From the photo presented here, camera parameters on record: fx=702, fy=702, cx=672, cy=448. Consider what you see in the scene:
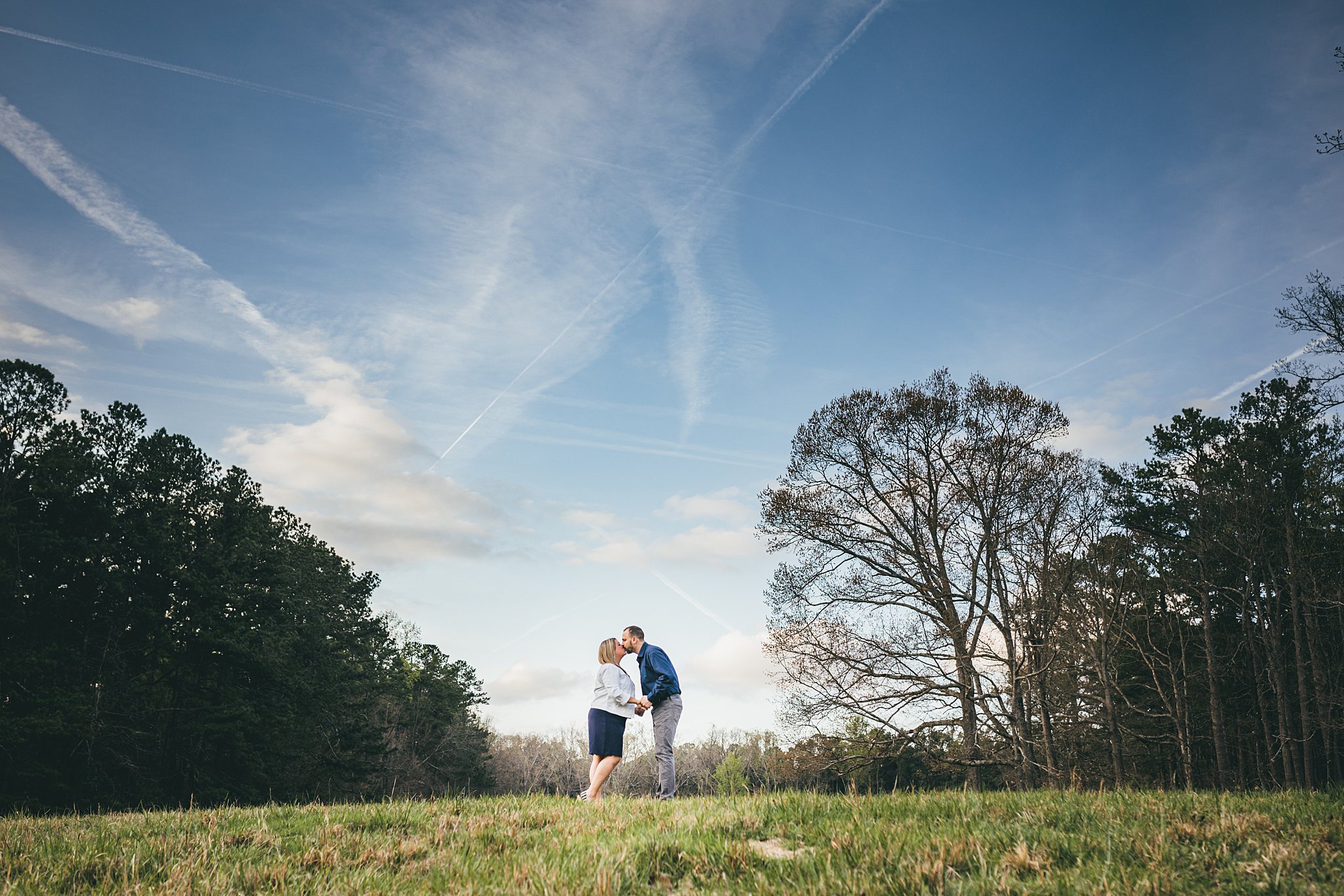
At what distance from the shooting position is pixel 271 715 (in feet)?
110

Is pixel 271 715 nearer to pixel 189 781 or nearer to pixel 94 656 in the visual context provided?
pixel 189 781

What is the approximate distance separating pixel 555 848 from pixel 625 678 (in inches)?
167

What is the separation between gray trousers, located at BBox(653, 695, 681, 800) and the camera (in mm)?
8320

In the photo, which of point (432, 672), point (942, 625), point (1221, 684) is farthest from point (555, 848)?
point (432, 672)

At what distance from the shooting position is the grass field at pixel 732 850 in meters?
3.37

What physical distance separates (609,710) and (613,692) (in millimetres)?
257

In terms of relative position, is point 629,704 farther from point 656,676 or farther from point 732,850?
point 732,850

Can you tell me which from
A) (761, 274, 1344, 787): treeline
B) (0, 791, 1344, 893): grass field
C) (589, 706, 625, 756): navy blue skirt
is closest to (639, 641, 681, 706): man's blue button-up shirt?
(589, 706, 625, 756): navy blue skirt

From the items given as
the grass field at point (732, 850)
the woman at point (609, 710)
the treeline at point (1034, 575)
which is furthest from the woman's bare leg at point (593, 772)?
the treeline at point (1034, 575)

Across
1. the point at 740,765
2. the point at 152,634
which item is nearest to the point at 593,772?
the point at 152,634

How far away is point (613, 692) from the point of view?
8297 mm

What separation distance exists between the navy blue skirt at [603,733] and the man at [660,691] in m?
0.44

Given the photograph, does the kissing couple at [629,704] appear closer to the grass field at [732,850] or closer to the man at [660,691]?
the man at [660,691]

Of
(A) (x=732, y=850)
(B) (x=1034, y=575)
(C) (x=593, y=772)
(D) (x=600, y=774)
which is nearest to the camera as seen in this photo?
(A) (x=732, y=850)
